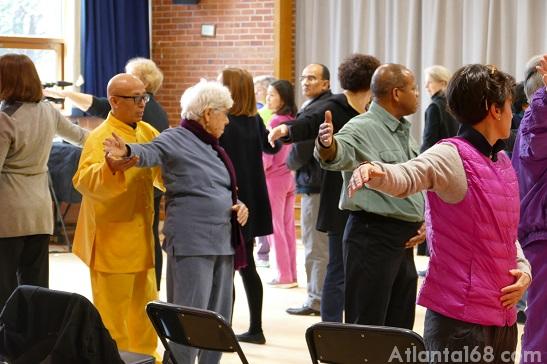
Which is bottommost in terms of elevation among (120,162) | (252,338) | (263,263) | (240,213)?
(263,263)

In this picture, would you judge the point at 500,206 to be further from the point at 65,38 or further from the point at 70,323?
the point at 65,38

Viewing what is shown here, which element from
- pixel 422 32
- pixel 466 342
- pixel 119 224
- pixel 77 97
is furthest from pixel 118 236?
pixel 422 32

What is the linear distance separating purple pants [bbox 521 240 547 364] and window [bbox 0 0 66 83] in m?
7.25

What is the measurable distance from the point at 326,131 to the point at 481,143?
83 cm

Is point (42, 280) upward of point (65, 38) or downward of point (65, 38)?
downward

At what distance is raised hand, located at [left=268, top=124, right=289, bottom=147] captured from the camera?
172 inches

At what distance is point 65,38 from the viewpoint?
33.6ft

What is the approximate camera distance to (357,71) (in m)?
4.82

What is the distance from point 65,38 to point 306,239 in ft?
16.8

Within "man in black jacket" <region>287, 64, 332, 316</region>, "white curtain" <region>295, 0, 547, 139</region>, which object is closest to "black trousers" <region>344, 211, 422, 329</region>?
"man in black jacket" <region>287, 64, 332, 316</region>

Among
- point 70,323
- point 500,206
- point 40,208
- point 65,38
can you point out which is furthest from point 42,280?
point 65,38

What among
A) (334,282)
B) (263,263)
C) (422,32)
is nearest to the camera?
(334,282)

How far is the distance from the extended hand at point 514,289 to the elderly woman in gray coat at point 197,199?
1.63 metres

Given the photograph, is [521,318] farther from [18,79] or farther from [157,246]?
[18,79]
